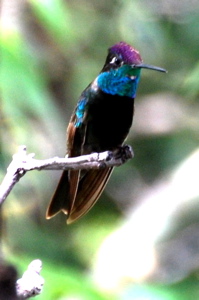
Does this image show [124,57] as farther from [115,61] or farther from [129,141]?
[129,141]

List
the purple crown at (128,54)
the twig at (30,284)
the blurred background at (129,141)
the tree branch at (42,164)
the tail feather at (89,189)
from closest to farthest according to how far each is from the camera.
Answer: the twig at (30,284)
the tree branch at (42,164)
the purple crown at (128,54)
the tail feather at (89,189)
the blurred background at (129,141)

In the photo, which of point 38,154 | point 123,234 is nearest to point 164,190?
point 123,234

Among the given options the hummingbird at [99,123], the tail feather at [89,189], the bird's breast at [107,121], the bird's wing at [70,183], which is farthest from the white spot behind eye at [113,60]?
the tail feather at [89,189]

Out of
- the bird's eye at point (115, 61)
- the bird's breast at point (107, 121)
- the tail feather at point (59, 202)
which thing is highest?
the bird's eye at point (115, 61)

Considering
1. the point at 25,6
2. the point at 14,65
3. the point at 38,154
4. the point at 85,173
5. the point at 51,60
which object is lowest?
the point at 85,173

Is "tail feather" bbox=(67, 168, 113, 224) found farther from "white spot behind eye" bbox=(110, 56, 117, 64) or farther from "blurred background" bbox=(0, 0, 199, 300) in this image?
"white spot behind eye" bbox=(110, 56, 117, 64)

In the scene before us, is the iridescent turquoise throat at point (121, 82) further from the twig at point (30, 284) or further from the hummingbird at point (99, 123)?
the twig at point (30, 284)

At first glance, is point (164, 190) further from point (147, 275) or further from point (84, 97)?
point (84, 97)
